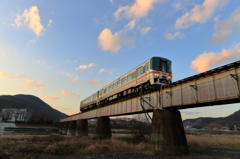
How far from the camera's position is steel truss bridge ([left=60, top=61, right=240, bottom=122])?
34.2 feet

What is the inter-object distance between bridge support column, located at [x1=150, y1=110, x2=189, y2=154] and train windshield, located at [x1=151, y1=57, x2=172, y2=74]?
4.69m

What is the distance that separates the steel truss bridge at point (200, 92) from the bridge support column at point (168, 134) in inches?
38.8

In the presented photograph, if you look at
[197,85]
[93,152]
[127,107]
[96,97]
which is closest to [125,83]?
[127,107]

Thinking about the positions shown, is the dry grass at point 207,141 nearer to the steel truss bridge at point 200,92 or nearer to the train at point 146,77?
the train at point 146,77

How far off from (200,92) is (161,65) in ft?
19.6

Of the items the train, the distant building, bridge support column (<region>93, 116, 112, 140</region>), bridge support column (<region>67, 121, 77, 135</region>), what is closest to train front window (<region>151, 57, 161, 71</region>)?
the train

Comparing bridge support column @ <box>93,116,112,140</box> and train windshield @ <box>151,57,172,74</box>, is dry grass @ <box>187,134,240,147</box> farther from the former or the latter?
train windshield @ <box>151,57,172,74</box>

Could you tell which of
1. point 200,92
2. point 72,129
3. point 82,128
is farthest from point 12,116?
point 200,92

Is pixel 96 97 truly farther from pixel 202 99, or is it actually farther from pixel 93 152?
pixel 202 99

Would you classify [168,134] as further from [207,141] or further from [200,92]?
[207,141]

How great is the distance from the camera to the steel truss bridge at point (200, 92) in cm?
1041

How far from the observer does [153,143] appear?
50.9 feet

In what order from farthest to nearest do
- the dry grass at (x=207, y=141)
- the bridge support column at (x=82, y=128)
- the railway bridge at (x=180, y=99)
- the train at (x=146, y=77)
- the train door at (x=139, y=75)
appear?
the bridge support column at (x=82, y=128) → the dry grass at (x=207, y=141) → the train door at (x=139, y=75) → the train at (x=146, y=77) → the railway bridge at (x=180, y=99)

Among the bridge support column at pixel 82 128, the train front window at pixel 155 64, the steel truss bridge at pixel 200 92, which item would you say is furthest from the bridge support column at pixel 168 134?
the bridge support column at pixel 82 128
